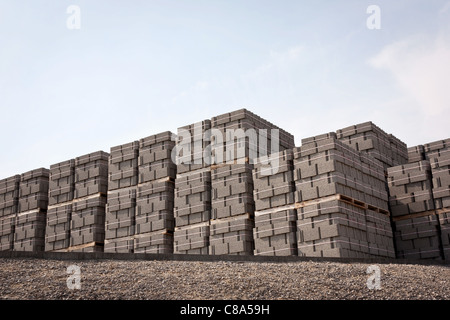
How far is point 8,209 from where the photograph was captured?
63.7ft

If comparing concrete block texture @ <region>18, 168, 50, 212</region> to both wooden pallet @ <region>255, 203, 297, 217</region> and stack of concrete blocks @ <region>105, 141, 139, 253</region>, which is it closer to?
stack of concrete blocks @ <region>105, 141, 139, 253</region>

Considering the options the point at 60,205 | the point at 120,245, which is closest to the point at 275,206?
the point at 120,245

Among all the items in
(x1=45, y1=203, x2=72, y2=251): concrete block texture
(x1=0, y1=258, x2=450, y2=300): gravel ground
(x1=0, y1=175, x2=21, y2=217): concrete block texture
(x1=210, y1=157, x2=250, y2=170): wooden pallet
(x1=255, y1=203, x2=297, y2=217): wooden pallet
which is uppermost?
(x1=0, y1=175, x2=21, y2=217): concrete block texture

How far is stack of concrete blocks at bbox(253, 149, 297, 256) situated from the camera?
44.1ft

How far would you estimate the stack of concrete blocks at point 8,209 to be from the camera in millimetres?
19000

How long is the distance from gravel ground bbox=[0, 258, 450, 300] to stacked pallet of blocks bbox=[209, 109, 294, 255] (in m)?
3.53

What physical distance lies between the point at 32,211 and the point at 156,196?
17.4 feet

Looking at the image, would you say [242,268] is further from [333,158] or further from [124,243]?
[124,243]

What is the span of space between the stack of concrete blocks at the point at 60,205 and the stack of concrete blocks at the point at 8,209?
1854mm

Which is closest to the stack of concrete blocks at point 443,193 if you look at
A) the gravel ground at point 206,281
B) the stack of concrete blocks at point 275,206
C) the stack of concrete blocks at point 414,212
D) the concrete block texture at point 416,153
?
the stack of concrete blocks at point 414,212

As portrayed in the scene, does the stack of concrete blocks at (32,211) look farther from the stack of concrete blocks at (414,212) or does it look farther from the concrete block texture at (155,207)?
the stack of concrete blocks at (414,212)

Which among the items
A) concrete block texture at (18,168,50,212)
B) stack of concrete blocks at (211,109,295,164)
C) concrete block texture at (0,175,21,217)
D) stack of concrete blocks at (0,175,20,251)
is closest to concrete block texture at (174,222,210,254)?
stack of concrete blocks at (211,109,295,164)

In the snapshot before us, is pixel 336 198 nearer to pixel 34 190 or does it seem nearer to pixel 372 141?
pixel 372 141
